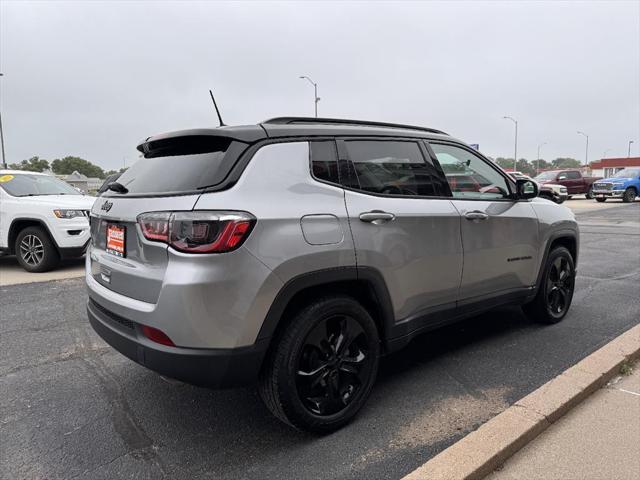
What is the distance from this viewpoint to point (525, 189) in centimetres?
406

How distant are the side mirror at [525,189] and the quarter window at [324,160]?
6.68 feet

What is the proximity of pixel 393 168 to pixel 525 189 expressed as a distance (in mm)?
1620

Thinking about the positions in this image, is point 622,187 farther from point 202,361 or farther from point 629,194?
→ point 202,361

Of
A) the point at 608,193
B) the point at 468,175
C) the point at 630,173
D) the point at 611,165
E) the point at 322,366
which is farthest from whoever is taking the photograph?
the point at 611,165

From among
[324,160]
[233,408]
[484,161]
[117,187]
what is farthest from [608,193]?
[117,187]

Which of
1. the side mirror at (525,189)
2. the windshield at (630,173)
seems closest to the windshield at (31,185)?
the side mirror at (525,189)

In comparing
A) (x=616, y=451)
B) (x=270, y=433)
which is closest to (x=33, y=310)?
(x=270, y=433)

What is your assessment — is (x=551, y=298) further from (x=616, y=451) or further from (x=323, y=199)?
(x=323, y=199)

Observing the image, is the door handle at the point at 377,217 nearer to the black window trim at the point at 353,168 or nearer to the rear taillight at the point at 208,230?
the black window trim at the point at 353,168

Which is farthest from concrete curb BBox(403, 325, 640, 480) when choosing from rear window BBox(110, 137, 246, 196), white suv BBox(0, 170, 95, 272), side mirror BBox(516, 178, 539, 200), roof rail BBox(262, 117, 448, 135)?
white suv BBox(0, 170, 95, 272)

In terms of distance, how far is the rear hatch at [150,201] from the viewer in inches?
92.1

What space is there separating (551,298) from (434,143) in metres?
2.12

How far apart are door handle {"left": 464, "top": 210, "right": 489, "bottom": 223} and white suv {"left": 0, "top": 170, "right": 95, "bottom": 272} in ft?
19.7

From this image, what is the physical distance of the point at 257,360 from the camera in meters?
2.33
